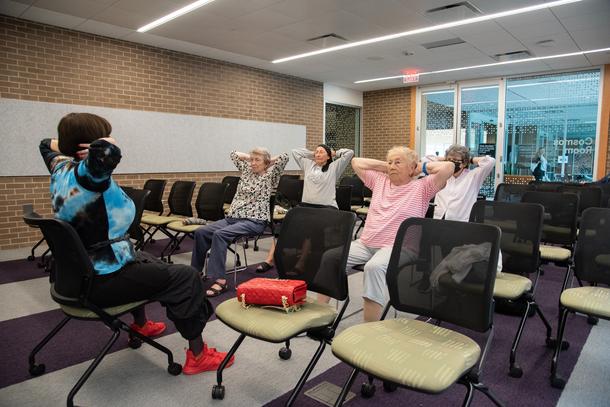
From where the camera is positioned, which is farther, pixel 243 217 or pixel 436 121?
pixel 436 121

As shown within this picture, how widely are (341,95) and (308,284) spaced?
8.45 m

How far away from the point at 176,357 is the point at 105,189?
119cm

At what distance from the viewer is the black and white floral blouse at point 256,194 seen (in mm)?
4043

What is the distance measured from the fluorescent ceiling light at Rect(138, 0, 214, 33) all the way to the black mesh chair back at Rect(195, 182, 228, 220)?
6.79 ft

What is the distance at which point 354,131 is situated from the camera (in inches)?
425

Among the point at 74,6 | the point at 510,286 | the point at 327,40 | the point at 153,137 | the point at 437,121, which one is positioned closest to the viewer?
the point at 510,286

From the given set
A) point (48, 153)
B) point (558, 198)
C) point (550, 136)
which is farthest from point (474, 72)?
point (48, 153)

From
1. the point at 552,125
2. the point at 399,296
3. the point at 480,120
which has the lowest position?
the point at 399,296

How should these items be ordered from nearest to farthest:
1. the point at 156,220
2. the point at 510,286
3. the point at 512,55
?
1. the point at 510,286
2. the point at 156,220
3. the point at 512,55

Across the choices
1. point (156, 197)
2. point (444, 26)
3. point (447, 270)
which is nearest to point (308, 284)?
point (447, 270)

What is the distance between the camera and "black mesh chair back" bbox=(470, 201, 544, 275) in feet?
8.52

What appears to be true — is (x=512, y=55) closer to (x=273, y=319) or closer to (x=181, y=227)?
(x=181, y=227)

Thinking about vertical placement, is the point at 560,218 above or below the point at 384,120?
below

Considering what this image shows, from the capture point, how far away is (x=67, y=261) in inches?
78.9
